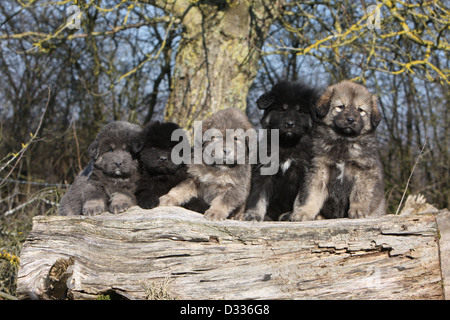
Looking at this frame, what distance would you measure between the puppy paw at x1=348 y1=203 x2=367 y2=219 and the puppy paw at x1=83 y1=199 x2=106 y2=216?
8.19 feet

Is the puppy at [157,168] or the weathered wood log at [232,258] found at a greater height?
the puppy at [157,168]

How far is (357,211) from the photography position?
4848 mm

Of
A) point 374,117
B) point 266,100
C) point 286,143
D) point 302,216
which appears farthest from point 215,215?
point 374,117

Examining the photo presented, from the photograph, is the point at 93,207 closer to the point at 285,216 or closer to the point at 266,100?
the point at 285,216

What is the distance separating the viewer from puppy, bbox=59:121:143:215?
522 centimetres

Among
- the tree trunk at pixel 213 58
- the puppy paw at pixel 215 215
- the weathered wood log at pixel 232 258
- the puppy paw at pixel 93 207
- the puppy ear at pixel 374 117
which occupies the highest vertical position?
the tree trunk at pixel 213 58

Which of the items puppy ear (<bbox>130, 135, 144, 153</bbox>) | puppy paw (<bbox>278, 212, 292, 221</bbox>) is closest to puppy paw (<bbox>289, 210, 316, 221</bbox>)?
puppy paw (<bbox>278, 212, 292, 221</bbox>)

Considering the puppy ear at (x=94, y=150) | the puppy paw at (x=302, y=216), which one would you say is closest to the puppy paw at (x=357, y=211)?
the puppy paw at (x=302, y=216)

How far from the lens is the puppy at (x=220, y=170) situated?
5191 millimetres

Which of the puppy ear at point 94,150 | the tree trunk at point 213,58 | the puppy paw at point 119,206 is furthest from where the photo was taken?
the tree trunk at point 213,58

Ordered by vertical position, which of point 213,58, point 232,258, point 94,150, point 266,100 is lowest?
point 232,258

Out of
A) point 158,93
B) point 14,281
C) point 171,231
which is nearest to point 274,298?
point 171,231

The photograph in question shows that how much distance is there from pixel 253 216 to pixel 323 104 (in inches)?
56.4

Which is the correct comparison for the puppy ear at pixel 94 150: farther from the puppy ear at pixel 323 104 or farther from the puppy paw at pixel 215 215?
the puppy ear at pixel 323 104
